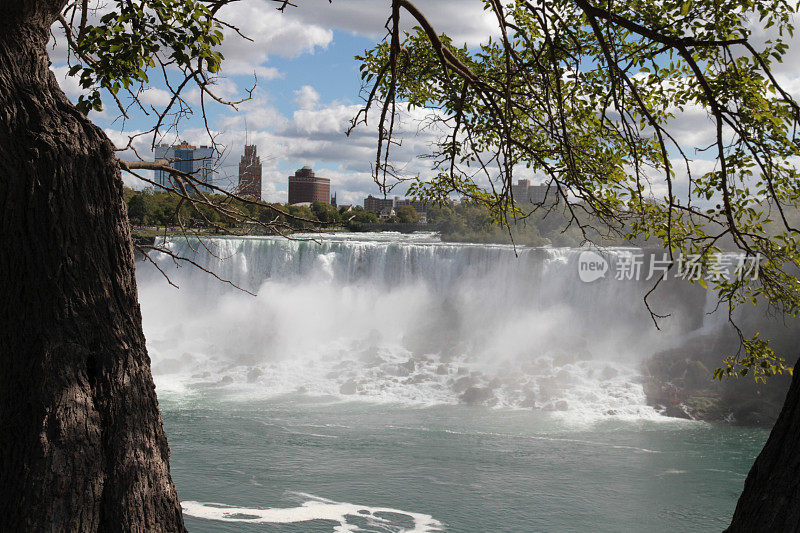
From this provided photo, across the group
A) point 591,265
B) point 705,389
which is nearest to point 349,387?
point 591,265

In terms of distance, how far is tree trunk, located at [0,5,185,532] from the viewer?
6.49 feet

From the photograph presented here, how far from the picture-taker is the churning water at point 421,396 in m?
9.38

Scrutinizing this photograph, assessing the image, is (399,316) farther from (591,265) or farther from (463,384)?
(591,265)

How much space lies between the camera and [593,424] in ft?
43.9

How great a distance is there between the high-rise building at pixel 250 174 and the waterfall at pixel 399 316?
12457 millimetres

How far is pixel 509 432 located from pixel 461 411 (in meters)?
1.61

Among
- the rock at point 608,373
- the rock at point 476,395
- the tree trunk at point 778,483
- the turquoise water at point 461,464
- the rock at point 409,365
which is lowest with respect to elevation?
the turquoise water at point 461,464

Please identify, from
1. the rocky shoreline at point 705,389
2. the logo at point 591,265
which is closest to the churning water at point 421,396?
the logo at point 591,265

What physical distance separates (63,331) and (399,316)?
17.5 m

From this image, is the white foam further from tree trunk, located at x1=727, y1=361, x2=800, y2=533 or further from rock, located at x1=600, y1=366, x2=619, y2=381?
rock, located at x1=600, y1=366, x2=619, y2=381

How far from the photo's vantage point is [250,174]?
4117mm

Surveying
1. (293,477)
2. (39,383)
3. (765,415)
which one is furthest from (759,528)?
(765,415)

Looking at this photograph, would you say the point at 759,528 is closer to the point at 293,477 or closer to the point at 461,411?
the point at 293,477

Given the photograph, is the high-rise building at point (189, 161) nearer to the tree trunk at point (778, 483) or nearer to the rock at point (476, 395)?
the tree trunk at point (778, 483)
